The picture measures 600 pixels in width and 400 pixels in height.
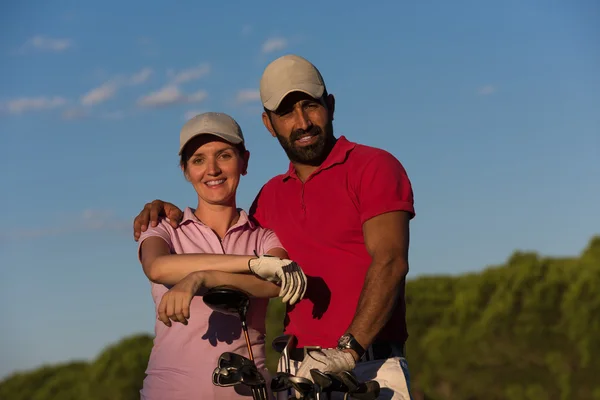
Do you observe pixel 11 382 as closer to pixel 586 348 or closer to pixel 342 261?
pixel 586 348

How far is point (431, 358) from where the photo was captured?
2545cm

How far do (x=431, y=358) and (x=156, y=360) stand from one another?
66.3 feet

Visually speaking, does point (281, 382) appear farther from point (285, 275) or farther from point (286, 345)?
point (286, 345)

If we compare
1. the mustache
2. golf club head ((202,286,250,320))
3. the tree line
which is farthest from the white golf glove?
the tree line

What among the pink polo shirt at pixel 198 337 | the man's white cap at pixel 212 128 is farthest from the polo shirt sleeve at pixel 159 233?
the man's white cap at pixel 212 128

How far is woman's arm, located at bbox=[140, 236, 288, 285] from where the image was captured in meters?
5.54

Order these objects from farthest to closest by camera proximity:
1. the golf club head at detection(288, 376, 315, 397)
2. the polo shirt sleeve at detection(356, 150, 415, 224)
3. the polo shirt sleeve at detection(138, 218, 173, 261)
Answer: the polo shirt sleeve at detection(138, 218, 173, 261)
the polo shirt sleeve at detection(356, 150, 415, 224)
the golf club head at detection(288, 376, 315, 397)

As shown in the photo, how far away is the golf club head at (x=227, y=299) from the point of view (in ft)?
17.0

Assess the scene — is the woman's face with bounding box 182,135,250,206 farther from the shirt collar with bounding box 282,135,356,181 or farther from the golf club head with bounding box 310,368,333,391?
the golf club head with bounding box 310,368,333,391

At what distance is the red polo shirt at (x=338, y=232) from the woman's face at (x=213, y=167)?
0.50m

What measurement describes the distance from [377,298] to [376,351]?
50cm

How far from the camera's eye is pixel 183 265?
5637mm

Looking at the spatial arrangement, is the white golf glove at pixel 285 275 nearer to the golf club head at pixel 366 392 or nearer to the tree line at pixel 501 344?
the golf club head at pixel 366 392

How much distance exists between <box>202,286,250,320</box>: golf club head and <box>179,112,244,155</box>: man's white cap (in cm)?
112
